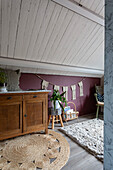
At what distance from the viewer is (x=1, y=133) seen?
1.95 metres

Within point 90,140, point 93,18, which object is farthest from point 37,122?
point 93,18

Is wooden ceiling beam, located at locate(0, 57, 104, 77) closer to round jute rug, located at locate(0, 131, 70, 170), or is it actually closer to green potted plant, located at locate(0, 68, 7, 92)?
green potted plant, located at locate(0, 68, 7, 92)

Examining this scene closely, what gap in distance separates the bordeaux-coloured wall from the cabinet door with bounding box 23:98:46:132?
701mm

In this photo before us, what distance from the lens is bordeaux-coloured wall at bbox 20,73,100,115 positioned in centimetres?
282

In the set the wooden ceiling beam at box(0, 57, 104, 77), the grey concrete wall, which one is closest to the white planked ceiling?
the wooden ceiling beam at box(0, 57, 104, 77)

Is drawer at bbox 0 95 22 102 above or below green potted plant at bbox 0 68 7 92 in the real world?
below

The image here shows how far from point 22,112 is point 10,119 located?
0.25 metres

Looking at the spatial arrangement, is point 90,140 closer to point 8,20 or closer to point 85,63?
point 85,63

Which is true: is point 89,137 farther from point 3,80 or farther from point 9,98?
point 3,80

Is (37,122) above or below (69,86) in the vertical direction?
Result: below

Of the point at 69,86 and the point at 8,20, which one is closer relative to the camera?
the point at 8,20

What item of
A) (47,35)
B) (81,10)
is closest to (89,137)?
(47,35)

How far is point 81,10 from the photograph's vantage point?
5.72 ft

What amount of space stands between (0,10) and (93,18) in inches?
60.5
